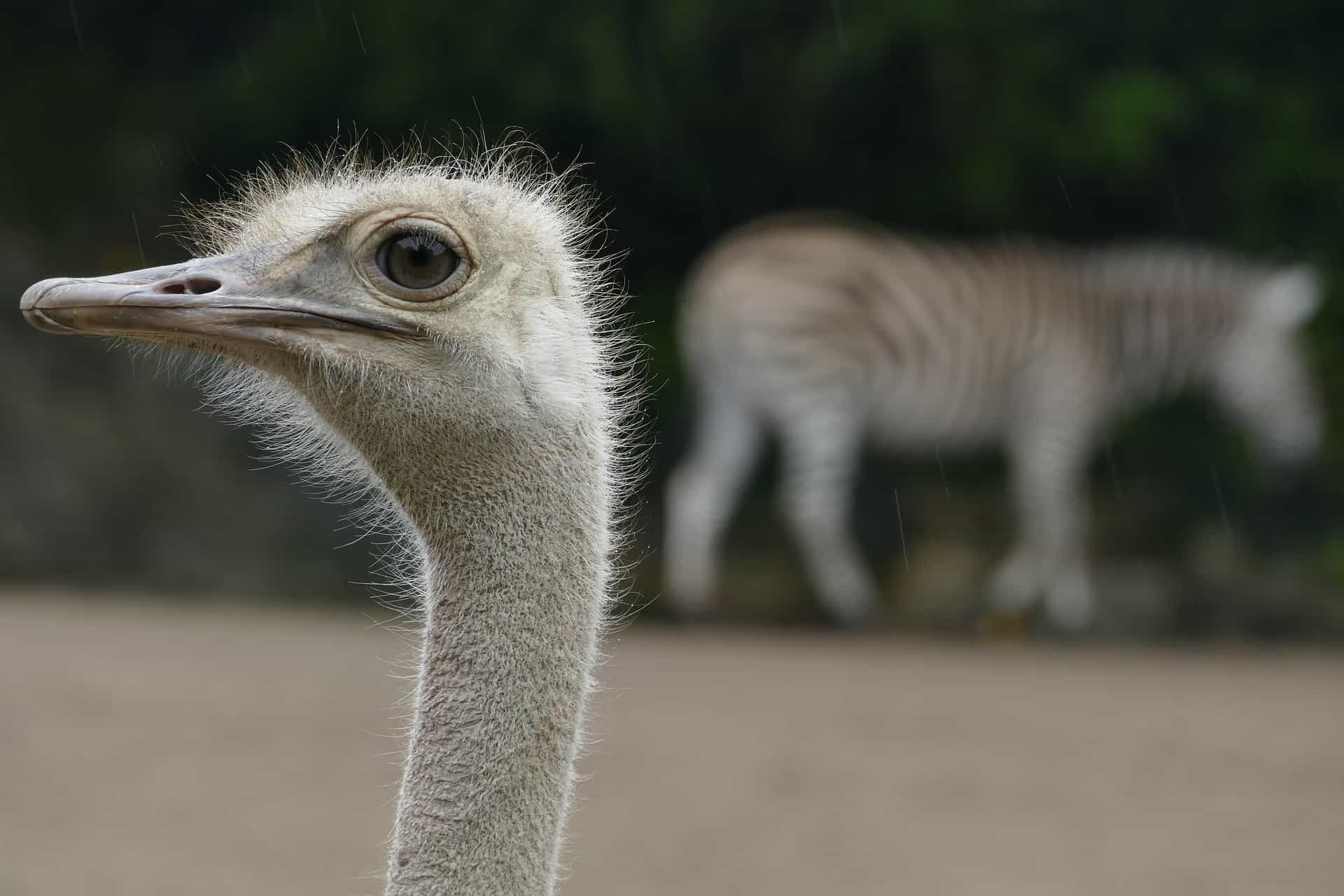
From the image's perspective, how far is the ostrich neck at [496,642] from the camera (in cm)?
161

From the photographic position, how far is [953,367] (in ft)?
31.1

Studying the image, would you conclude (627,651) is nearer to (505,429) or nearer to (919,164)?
(919,164)

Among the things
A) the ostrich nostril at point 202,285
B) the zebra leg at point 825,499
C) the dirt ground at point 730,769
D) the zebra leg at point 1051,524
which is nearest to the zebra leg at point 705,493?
the zebra leg at point 825,499

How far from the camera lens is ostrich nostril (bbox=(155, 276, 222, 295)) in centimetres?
160

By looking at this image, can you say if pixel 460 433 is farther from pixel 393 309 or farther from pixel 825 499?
pixel 825 499

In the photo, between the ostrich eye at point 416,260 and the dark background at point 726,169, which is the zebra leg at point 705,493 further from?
the ostrich eye at point 416,260

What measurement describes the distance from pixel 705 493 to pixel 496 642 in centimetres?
743

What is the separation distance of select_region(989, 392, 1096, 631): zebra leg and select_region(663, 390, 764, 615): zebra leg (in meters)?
1.43

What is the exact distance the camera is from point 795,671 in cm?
758

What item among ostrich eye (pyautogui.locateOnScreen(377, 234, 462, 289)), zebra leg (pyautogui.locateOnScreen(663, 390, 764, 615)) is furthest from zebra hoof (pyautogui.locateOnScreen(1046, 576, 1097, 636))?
ostrich eye (pyautogui.locateOnScreen(377, 234, 462, 289))

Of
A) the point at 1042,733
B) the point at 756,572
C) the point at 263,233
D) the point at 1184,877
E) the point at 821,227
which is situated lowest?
the point at 1184,877

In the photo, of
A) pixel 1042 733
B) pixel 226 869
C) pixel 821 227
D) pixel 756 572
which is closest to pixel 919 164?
pixel 821 227

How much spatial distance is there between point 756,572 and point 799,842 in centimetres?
474

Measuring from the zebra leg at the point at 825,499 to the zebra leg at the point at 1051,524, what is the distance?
795 mm
